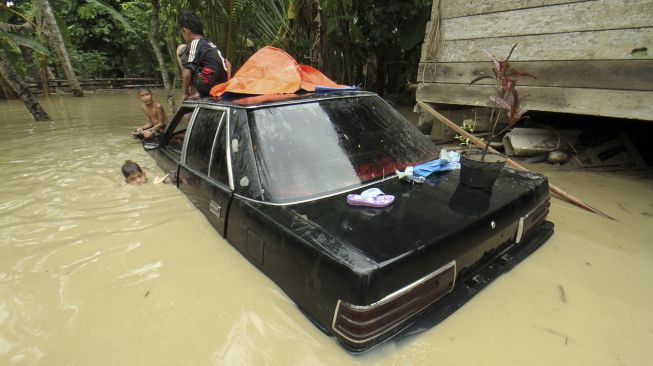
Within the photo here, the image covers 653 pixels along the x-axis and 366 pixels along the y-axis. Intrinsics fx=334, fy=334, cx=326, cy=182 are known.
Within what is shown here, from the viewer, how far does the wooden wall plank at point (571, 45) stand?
3.52 m

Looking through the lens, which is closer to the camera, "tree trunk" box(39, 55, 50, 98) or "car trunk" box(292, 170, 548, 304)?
"car trunk" box(292, 170, 548, 304)

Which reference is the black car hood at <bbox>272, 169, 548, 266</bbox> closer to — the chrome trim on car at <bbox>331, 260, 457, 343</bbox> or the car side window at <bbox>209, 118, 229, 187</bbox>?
the chrome trim on car at <bbox>331, 260, 457, 343</bbox>

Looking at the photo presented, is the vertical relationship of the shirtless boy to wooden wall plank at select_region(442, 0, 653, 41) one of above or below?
below

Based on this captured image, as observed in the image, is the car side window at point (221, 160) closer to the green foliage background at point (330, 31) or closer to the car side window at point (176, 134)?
the car side window at point (176, 134)

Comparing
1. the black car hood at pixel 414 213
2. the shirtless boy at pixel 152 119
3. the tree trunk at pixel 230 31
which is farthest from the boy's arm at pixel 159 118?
the black car hood at pixel 414 213

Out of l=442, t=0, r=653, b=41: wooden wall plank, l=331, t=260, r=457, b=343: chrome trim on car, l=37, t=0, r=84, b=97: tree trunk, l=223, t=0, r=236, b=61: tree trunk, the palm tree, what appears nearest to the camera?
l=331, t=260, r=457, b=343: chrome trim on car

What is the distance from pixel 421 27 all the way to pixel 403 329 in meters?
7.50

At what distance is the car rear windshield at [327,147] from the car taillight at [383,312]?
74 centimetres

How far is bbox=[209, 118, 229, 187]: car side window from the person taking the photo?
2311 millimetres

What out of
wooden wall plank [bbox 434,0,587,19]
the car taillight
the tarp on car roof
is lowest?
the car taillight

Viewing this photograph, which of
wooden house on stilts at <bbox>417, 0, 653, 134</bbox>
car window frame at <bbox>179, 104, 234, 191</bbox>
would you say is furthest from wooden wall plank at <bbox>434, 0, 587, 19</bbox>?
car window frame at <bbox>179, 104, 234, 191</bbox>

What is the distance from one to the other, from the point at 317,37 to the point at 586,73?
3693 millimetres

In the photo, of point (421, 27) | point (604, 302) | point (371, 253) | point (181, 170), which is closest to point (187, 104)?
point (181, 170)

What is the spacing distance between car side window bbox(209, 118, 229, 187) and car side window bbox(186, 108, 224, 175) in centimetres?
10
